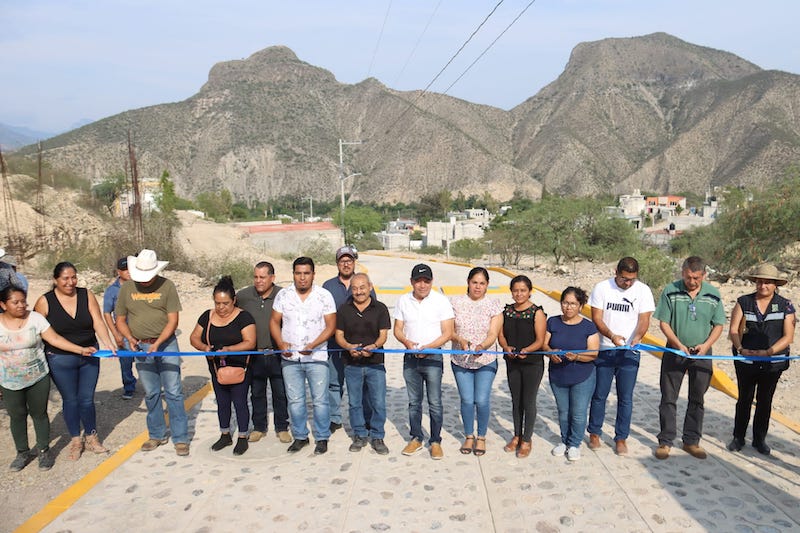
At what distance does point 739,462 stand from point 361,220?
52.8m

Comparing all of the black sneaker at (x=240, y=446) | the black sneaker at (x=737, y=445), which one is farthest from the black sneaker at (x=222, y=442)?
the black sneaker at (x=737, y=445)

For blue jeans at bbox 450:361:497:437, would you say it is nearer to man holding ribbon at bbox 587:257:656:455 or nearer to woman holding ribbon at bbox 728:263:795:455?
man holding ribbon at bbox 587:257:656:455

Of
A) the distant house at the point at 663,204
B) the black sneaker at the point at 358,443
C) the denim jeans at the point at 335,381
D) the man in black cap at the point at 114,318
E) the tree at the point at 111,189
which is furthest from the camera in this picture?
the distant house at the point at 663,204

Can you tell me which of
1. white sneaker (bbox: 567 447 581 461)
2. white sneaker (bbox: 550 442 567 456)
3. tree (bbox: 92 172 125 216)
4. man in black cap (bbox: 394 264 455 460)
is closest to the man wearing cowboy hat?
man in black cap (bbox: 394 264 455 460)

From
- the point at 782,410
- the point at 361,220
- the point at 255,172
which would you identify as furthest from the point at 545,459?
the point at 255,172

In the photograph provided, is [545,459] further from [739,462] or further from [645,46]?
[645,46]

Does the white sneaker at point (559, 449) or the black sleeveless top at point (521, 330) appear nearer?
the black sleeveless top at point (521, 330)

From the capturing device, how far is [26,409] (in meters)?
4.83

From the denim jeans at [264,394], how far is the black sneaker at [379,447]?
0.98 meters

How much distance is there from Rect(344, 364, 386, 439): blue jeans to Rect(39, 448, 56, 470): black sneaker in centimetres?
277

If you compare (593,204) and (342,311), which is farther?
(593,204)

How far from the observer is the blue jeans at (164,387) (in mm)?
5035

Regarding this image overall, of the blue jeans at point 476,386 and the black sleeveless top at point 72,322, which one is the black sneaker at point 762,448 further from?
the black sleeveless top at point 72,322

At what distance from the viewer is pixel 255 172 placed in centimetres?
12050
